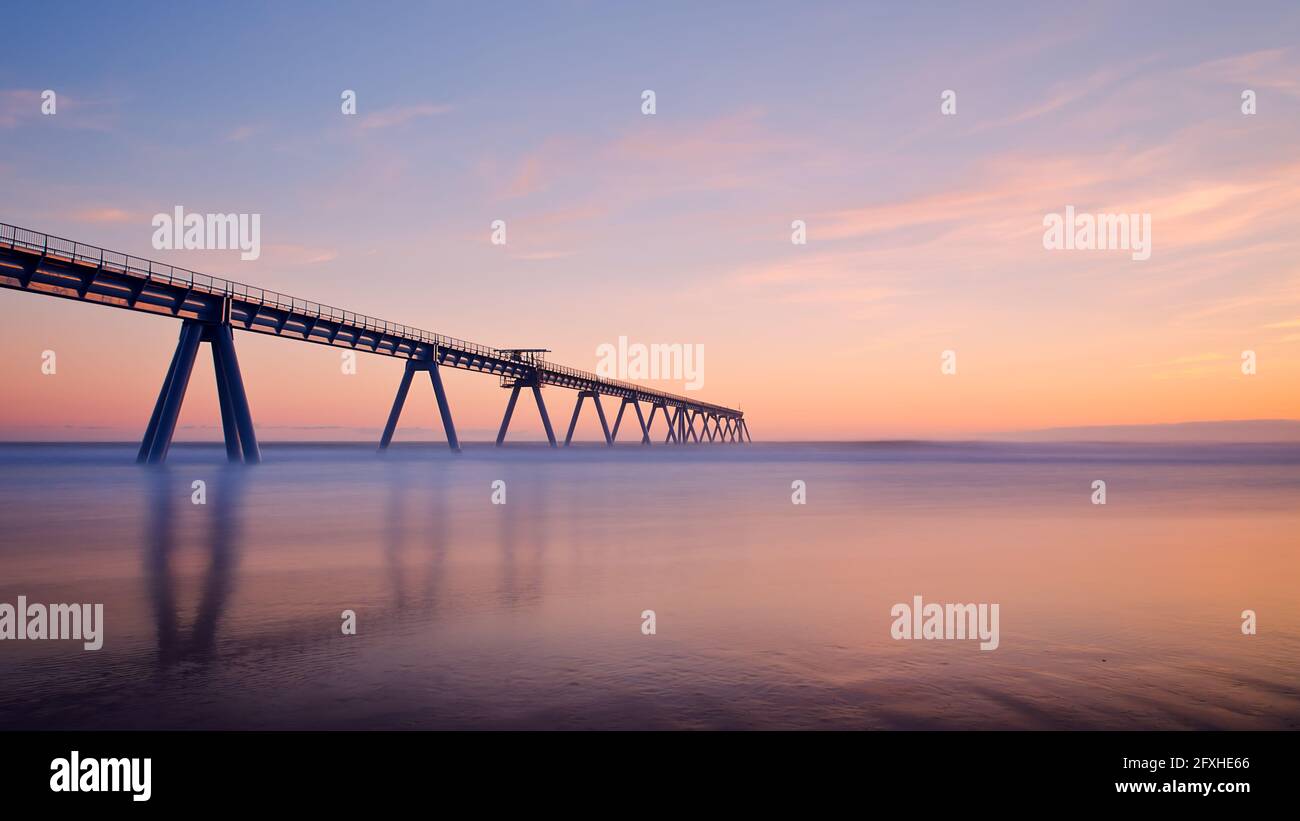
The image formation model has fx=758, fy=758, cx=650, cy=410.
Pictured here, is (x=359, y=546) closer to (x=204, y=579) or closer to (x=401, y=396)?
(x=204, y=579)

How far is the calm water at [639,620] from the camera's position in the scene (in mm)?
5035

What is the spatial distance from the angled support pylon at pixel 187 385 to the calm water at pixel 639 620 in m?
21.2

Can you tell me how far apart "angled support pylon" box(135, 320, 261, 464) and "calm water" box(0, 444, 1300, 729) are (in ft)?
69.4

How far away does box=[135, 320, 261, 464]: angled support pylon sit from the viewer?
38.0 metres

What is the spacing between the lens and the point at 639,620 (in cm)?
775

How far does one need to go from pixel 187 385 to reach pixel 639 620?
38663 millimetres
